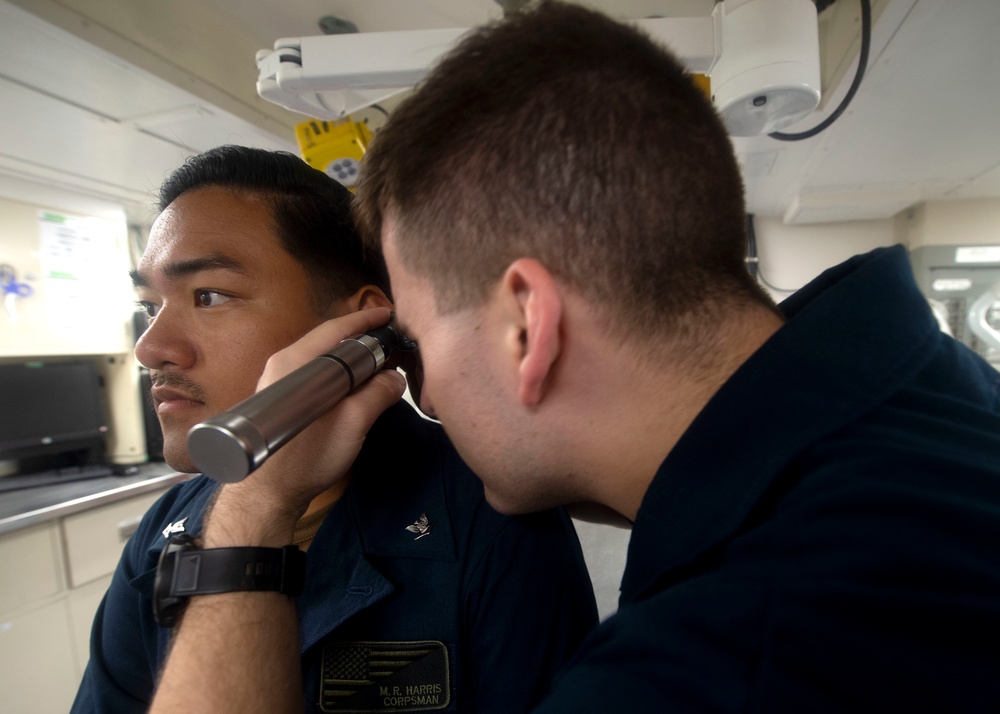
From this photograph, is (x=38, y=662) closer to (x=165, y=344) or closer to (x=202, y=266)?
(x=165, y=344)

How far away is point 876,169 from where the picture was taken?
93.7 inches

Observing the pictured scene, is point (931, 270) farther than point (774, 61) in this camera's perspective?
Yes

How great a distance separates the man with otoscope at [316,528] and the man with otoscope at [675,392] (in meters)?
0.05

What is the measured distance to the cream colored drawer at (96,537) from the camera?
1.92 meters

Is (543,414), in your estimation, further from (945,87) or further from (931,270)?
(931,270)

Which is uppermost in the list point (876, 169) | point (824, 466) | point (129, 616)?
point (876, 169)

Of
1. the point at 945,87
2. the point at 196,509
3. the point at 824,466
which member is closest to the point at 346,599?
the point at 196,509

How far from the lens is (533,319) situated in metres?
0.56

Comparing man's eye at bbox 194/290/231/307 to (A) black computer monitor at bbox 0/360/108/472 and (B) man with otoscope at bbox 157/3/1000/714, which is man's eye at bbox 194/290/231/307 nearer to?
(B) man with otoscope at bbox 157/3/1000/714

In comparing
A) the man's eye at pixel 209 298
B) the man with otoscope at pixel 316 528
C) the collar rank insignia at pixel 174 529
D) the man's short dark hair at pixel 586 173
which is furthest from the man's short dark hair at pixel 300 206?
the collar rank insignia at pixel 174 529

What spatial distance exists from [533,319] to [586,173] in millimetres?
164

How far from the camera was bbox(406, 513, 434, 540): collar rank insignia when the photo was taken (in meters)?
0.78

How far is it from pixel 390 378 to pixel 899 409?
0.62 meters

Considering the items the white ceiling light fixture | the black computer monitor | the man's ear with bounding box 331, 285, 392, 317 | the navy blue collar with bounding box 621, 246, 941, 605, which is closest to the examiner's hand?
the man's ear with bounding box 331, 285, 392, 317
